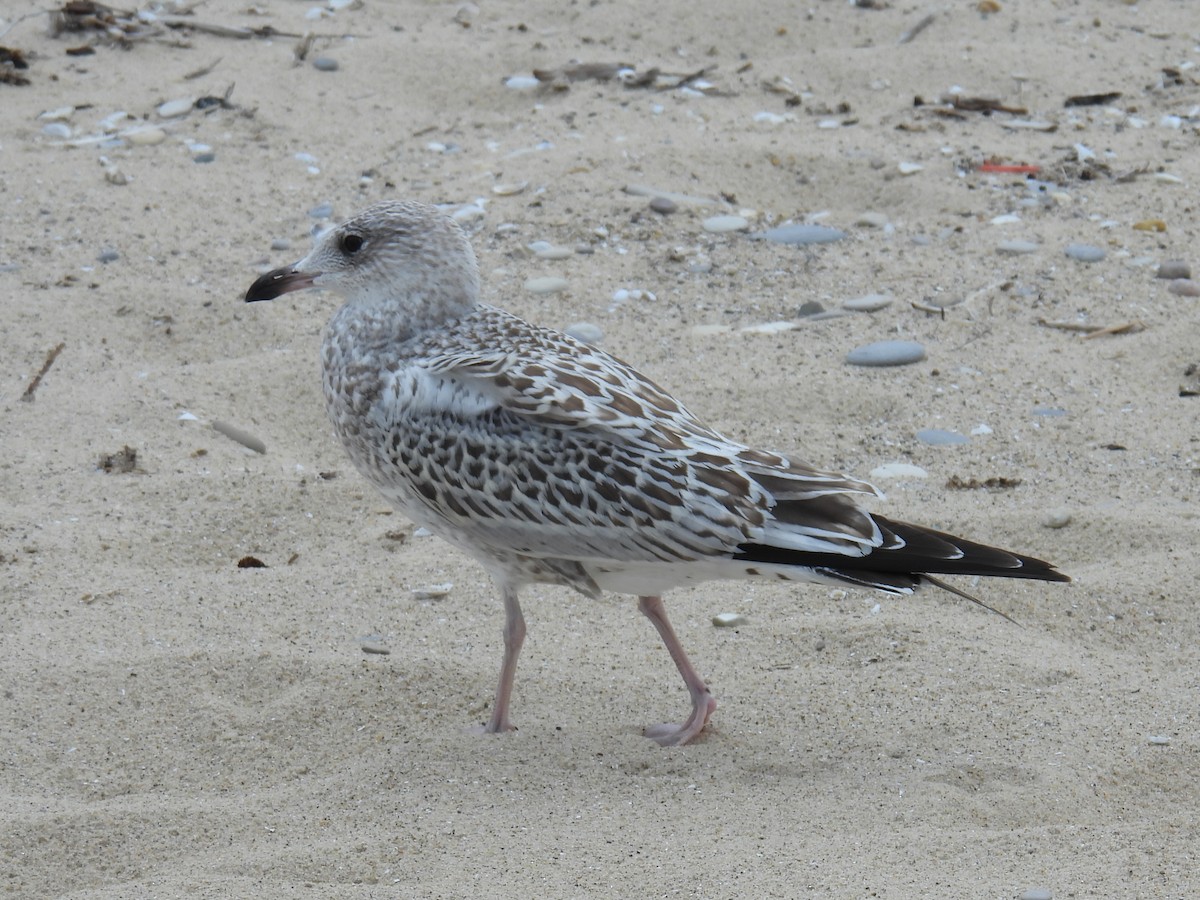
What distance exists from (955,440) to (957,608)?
1.04 m

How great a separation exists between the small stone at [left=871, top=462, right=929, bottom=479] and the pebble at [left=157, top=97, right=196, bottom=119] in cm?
455

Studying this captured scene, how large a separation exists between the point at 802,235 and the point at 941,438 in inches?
66.1

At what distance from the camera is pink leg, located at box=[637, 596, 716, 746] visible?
4.36 m

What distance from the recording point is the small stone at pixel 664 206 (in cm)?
741

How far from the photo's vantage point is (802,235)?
23.7 feet

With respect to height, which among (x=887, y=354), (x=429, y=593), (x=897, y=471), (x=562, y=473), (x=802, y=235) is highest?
(x=562, y=473)

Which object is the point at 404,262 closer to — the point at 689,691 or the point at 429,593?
the point at 429,593

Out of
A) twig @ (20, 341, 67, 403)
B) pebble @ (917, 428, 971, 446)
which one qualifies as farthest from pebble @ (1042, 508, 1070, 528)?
twig @ (20, 341, 67, 403)

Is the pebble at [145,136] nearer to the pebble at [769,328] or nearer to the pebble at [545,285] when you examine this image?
the pebble at [545,285]

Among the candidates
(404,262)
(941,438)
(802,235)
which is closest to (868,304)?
(802,235)

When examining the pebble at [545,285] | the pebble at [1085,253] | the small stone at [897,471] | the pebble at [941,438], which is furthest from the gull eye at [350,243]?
the pebble at [1085,253]

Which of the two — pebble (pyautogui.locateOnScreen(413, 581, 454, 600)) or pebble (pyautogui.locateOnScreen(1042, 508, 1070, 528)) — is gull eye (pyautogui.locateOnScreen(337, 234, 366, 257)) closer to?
pebble (pyautogui.locateOnScreen(413, 581, 454, 600))

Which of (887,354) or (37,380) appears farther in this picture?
(887,354)

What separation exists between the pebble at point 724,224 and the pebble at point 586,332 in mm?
1015
